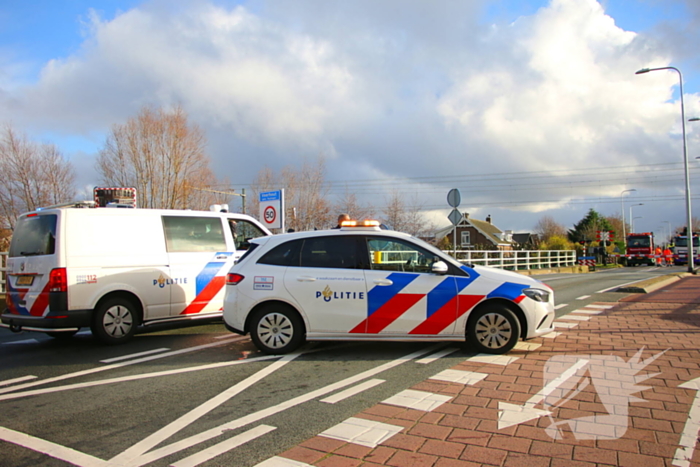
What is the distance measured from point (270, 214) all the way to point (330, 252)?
32.1ft

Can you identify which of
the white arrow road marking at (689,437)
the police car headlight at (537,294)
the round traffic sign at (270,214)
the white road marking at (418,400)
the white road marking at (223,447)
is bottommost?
the white arrow road marking at (689,437)

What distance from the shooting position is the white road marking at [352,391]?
4.60 m

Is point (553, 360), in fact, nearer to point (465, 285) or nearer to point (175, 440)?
point (465, 285)

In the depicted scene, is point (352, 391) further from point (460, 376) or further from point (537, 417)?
point (537, 417)

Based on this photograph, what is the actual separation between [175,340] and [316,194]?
28718mm

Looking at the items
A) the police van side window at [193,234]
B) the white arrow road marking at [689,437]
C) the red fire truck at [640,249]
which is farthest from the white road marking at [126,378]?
the red fire truck at [640,249]

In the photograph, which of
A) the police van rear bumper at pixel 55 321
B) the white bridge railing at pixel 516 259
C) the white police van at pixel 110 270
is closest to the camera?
the police van rear bumper at pixel 55 321

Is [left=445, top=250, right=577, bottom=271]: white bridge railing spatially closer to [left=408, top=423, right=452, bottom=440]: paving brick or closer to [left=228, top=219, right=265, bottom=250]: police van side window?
[left=228, top=219, right=265, bottom=250]: police van side window

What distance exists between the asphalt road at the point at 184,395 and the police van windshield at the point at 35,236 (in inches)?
55.6

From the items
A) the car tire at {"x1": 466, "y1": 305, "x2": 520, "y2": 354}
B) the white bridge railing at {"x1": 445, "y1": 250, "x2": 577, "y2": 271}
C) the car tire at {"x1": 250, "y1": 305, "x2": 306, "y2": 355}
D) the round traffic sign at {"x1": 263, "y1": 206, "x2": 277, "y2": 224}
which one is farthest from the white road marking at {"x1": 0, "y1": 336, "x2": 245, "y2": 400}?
the white bridge railing at {"x1": 445, "y1": 250, "x2": 577, "y2": 271}

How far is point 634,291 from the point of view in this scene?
13.6 meters

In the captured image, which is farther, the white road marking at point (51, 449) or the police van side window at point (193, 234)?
the police van side window at point (193, 234)

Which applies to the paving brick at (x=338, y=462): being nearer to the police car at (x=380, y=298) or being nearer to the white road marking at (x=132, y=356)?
the police car at (x=380, y=298)

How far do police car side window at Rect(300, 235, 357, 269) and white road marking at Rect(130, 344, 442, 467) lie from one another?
135 cm
